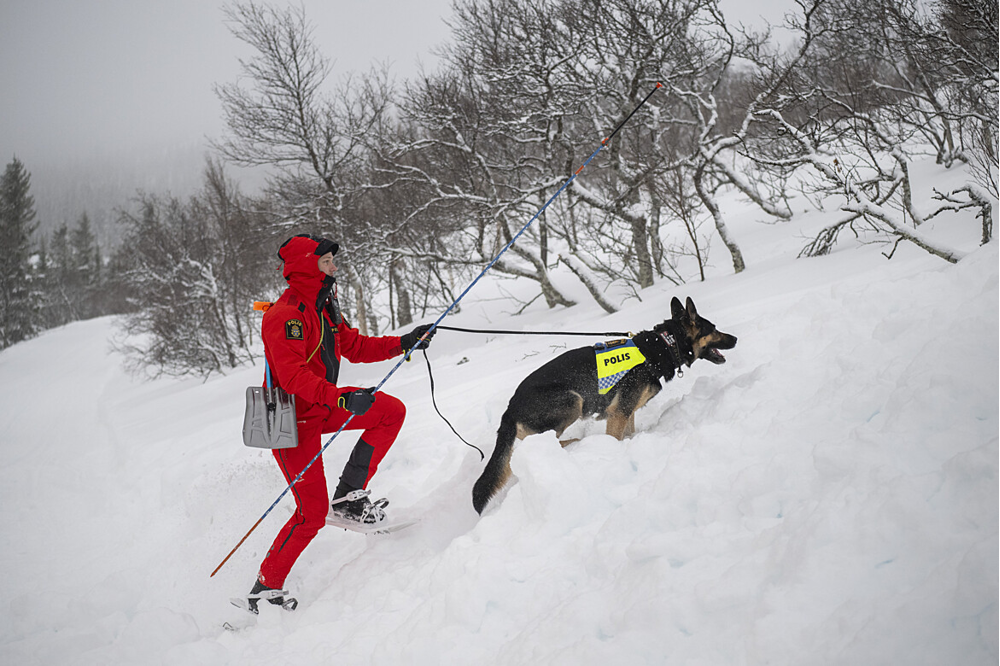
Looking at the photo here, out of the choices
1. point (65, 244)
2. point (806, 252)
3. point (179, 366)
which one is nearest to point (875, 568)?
point (806, 252)

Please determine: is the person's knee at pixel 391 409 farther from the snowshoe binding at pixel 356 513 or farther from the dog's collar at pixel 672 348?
the dog's collar at pixel 672 348

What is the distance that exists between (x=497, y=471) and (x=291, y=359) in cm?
163

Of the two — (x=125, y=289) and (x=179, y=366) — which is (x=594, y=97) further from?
(x=125, y=289)

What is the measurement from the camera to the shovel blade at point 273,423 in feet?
11.5

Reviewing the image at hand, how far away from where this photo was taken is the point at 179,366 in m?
20.5

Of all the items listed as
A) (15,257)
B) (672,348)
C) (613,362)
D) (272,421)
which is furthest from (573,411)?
(15,257)

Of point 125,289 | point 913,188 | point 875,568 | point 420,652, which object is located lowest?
point 420,652

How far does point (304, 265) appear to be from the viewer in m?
3.65

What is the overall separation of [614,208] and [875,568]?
11.8m

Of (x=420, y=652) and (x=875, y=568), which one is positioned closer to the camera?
(x=875, y=568)

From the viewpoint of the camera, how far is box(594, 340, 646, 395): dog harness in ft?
14.0

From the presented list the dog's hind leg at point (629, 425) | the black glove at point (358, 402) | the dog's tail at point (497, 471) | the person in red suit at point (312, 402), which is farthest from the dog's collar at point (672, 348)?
the black glove at point (358, 402)

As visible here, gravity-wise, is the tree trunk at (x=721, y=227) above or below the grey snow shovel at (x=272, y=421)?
above

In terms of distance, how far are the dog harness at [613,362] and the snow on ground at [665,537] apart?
508mm
